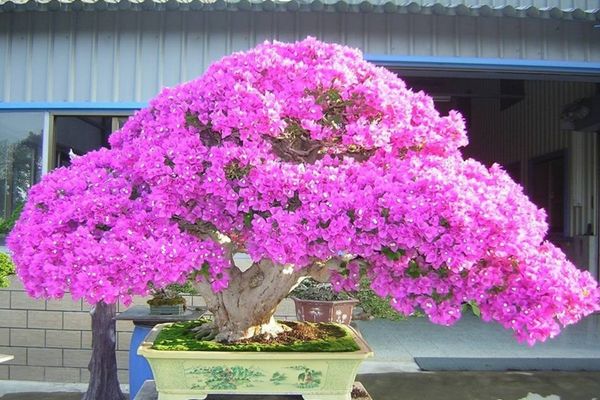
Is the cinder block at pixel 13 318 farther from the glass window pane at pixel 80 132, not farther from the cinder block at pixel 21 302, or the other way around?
the glass window pane at pixel 80 132

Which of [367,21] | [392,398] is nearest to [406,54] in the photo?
[367,21]

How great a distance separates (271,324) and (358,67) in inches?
49.7

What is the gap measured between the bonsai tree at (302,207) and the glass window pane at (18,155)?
2894 millimetres

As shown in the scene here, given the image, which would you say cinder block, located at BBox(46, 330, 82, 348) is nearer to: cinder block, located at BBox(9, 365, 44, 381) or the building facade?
the building facade

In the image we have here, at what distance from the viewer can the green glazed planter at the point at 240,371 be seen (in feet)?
7.62

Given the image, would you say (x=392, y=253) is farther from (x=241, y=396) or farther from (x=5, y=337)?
(x=5, y=337)

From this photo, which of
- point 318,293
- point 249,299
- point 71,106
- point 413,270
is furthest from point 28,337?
point 413,270

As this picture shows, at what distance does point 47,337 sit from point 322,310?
7.89ft

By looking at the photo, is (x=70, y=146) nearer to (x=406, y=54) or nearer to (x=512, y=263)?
(x=406, y=54)

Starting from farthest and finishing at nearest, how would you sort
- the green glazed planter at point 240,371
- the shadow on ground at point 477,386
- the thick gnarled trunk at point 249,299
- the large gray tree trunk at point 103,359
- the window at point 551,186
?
1. the window at point 551,186
2. the shadow on ground at point 477,386
3. the large gray tree trunk at point 103,359
4. the thick gnarled trunk at point 249,299
5. the green glazed planter at point 240,371

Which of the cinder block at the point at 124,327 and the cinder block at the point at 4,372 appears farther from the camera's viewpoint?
the cinder block at the point at 4,372

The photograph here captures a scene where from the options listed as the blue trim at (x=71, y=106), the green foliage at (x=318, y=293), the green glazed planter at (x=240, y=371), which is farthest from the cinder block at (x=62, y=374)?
the green glazed planter at (x=240, y=371)

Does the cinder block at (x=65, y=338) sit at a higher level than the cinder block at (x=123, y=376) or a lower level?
higher

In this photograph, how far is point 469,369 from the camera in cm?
542
